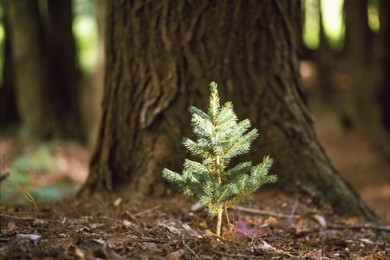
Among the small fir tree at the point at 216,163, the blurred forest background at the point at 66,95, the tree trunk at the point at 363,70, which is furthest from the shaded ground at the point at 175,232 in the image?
the tree trunk at the point at 363,70

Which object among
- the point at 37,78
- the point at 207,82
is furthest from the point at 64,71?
the point at 207,82

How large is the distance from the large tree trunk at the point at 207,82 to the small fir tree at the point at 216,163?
1.27 meters

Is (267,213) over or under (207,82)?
under

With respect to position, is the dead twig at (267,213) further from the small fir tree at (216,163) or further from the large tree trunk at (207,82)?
the small fir tree at (216,163)

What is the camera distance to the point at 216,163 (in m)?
2.91

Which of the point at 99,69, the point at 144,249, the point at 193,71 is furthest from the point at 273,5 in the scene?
the point at 99,69

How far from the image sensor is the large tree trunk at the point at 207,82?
4074mm

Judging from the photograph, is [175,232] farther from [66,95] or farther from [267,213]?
[66,95]

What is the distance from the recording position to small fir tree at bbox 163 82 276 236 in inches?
110

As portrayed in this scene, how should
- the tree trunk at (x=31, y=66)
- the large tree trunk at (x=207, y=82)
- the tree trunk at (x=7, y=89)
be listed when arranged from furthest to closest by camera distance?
the tree trunk at (x=7, y=89) → the tree trunk at (x=31, y=66) → the large tree trunk at (x=207, y=82)

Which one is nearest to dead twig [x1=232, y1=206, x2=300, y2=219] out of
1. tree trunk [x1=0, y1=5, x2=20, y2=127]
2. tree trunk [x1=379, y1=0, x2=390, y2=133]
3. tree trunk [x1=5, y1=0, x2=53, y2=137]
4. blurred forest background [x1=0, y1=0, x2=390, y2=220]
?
blurred forest background [x1=0, y1=0, x2=390, y2=220]

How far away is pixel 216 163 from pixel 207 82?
4.50ft

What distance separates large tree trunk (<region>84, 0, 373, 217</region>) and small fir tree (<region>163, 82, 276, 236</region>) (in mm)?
1272

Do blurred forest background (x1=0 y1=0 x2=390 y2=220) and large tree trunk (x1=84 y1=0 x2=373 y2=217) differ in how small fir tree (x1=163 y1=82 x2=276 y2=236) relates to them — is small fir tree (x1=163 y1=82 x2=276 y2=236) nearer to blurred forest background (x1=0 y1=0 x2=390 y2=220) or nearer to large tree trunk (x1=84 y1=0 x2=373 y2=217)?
large tree trunk (x1=84 y1=0 x2=373 y2=217)
